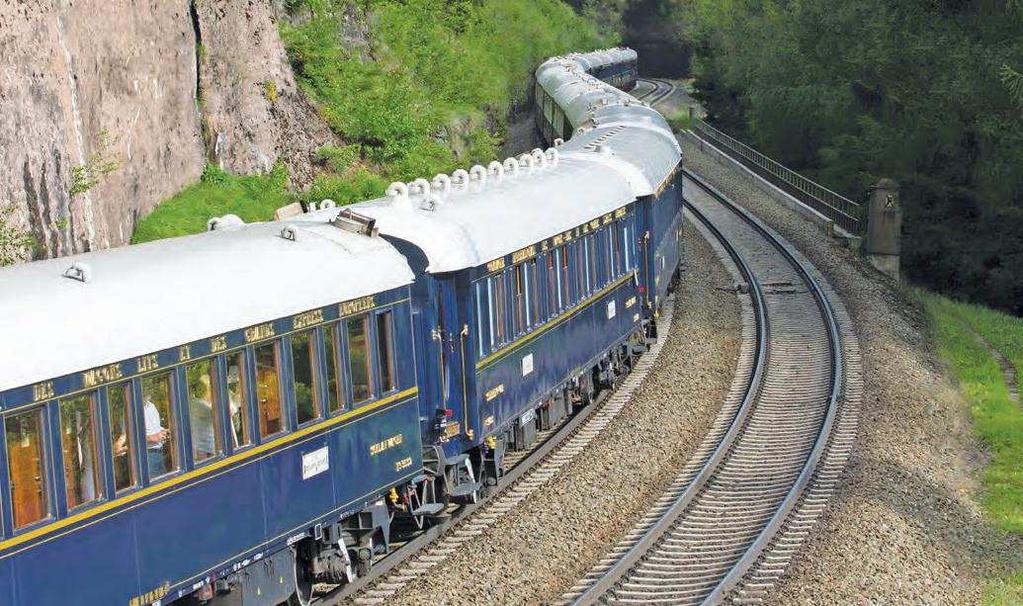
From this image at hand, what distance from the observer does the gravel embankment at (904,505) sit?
13.6 meters

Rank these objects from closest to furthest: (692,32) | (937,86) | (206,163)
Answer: (206,163), (937,86), (692,32)

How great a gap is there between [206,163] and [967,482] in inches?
625

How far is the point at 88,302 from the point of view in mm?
9312

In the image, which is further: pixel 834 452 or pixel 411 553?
pixel 834 452

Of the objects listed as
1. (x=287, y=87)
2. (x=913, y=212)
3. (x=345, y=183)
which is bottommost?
(x=913, y=212)

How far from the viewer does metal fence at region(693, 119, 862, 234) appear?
42094 millimetres

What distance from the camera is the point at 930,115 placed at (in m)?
43.0

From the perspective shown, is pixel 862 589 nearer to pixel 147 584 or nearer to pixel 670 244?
pixel 147 584

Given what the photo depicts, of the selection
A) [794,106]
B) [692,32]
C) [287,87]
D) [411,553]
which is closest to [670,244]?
[287,87]

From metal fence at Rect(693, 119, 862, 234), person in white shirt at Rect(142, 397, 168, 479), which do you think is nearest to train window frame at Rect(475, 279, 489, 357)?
person in white shirt at Rect(142, 397, 168, 479)

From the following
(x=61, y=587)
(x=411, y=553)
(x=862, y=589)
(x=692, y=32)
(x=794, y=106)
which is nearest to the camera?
(x=61, y=587)

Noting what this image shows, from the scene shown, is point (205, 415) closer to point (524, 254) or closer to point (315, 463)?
point (315, 463)

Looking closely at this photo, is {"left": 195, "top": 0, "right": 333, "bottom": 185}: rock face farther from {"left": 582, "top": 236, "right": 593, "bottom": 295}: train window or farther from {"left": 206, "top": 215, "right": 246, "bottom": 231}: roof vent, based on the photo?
{"left": 206, "top": 215, "right": 246, "bottom": 231}: roof vent

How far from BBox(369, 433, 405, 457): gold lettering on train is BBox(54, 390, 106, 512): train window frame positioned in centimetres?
352
